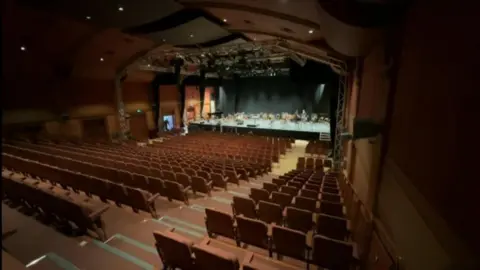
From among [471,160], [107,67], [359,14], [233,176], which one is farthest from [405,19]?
[107,67]

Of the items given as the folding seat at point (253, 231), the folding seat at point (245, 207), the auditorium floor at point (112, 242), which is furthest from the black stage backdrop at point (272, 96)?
the folding seat at point (253, 231)

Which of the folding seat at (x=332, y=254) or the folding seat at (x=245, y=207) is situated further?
the folding seat at (x=245, y=207)

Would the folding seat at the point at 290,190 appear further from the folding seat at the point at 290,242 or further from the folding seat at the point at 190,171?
the folding seat at the point at 190,171

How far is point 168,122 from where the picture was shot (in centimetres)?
2195

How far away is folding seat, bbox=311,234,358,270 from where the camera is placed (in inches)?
120

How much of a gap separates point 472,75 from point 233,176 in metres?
6.17

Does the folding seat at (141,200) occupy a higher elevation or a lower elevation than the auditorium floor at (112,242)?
higher

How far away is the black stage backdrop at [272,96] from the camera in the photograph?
74.2 ft

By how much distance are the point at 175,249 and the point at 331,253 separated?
1884mm

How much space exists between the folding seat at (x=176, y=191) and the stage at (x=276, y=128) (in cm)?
1323

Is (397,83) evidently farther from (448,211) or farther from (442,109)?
(448,211)

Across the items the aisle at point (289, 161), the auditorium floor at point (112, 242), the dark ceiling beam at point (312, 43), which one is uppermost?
the dark ceiling beam at point (312, 43)

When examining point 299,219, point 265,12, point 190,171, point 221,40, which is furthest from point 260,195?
point 221,40

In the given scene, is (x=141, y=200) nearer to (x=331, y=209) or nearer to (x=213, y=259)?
(x=213, y=259)
